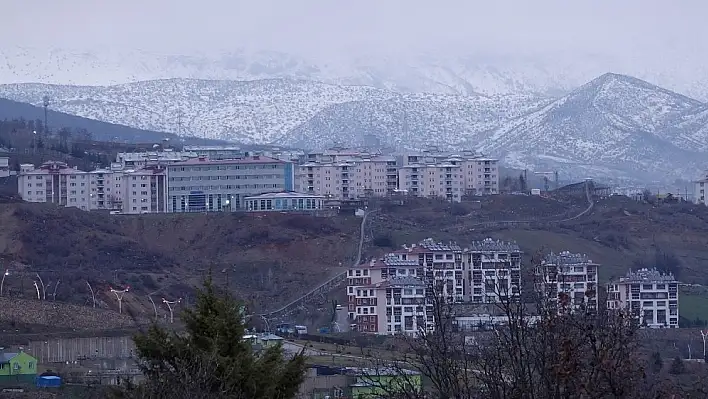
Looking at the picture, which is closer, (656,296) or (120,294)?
(120,294)

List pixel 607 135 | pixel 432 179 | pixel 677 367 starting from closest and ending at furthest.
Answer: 1. pixel 677 367
2. pixel 432 179
3. pixel 607 135

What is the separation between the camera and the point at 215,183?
57594 millimetres

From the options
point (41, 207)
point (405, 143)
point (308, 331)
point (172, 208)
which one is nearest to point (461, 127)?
point (405, 143)

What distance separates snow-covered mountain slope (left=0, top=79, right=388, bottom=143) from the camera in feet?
395

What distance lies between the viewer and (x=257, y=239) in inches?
1817

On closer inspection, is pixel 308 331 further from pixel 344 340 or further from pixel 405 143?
pixel 405 143

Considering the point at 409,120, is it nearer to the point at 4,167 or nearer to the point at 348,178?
the point at 348,178

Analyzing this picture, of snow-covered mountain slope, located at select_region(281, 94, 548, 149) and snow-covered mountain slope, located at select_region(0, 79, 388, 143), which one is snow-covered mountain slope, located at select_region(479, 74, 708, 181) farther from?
snow-covered mountain slope, located at select_region(0, 79, 388, 143)

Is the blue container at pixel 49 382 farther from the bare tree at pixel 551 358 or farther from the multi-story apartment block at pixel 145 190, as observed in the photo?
the multi-story apartment block at pixel 145 190

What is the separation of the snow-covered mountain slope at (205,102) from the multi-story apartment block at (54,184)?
55.9m

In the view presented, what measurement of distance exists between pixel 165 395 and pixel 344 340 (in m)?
21.4

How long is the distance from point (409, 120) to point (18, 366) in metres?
100

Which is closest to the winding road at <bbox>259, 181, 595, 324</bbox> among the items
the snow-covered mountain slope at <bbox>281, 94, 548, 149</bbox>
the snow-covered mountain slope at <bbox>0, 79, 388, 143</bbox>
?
the snow-covered mountain slope at <bbox>281, 94, 548, 149</bbox>

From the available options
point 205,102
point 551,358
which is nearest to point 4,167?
point 551,358
